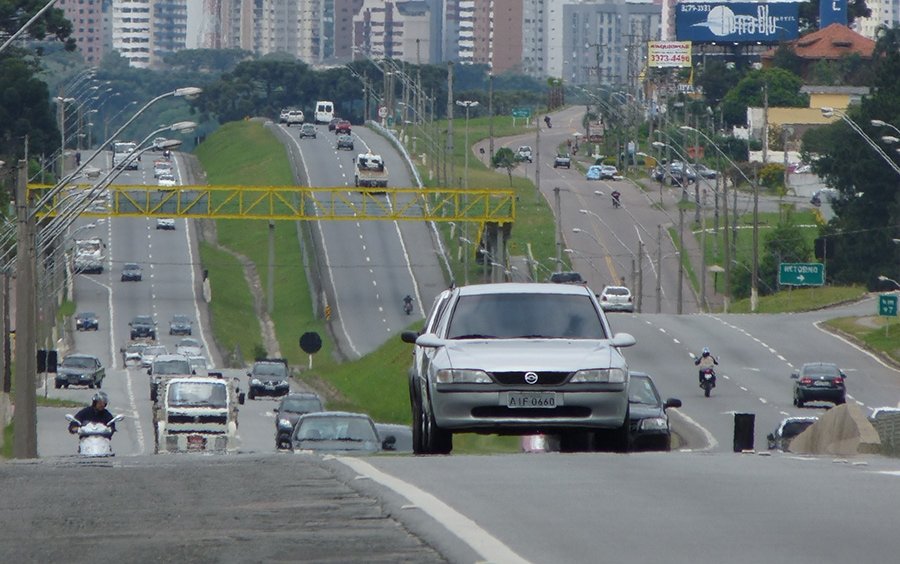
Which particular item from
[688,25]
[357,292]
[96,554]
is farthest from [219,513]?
[688,25]

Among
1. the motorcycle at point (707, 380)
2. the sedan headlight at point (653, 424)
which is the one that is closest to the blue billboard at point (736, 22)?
the motorcycle at point (707, 380)

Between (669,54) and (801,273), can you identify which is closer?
(801,273)

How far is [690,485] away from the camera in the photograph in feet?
41.0

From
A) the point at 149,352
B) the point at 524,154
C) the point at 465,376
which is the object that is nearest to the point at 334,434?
the point at 465,376

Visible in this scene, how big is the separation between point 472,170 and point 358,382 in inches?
2980

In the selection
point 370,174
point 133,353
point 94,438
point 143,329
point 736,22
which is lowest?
point 133,353

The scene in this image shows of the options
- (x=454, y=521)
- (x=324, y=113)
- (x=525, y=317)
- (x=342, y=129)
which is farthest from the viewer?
(x=324, y=113)

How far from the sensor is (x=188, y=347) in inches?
3024

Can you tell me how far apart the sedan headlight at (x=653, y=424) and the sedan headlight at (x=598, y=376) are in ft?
29.0

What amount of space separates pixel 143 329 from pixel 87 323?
24.1 ft

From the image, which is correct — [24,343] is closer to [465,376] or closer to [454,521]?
[465,376]

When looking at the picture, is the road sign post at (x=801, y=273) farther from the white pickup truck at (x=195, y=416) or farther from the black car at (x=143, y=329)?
the white pickup truck at (x=195, y=416)

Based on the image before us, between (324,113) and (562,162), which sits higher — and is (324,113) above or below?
above

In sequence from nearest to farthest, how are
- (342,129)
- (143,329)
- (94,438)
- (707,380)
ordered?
(94,438), (707,380), (143,329), (342,129)
